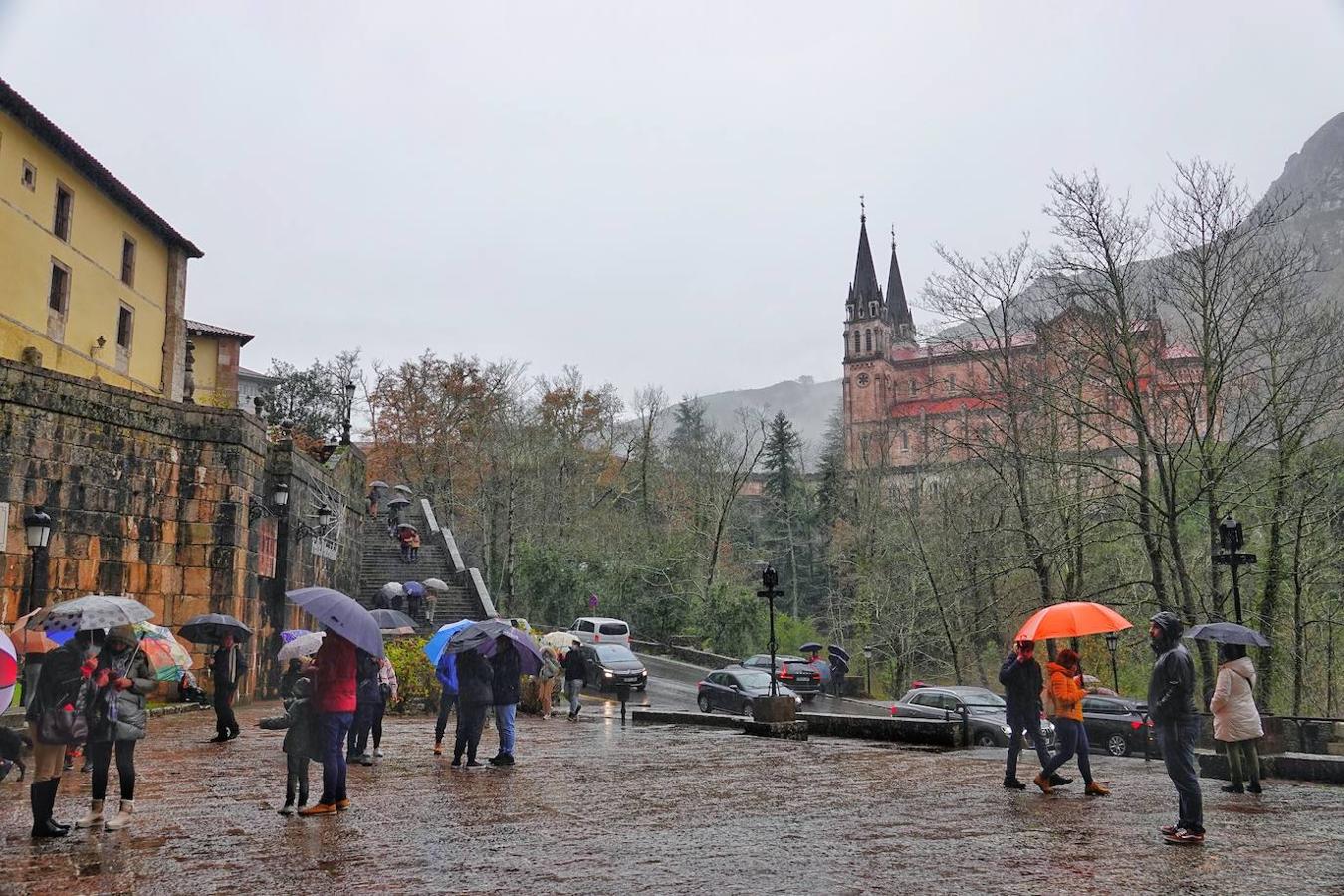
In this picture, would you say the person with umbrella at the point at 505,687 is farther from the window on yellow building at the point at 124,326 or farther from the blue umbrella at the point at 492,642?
the window on yellow building at the point at 124,326

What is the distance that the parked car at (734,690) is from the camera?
2617 cm

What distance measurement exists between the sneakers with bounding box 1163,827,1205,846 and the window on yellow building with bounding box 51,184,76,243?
3105 cm

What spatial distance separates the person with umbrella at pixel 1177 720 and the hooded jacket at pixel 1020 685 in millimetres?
1986

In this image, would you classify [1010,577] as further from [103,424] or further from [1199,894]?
[1199,894]

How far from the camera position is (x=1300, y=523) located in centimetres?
2231

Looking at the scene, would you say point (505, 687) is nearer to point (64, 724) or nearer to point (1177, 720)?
point (64, 724)

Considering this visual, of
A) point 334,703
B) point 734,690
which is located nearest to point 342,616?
point 334,703

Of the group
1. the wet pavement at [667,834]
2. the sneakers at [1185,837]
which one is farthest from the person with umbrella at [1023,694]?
the sneakers at [1185,837]

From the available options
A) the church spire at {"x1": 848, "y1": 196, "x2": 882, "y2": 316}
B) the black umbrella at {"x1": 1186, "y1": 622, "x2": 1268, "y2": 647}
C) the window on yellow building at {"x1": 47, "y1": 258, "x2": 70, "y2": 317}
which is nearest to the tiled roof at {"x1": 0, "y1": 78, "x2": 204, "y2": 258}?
the window on yellow building at {"x1": 47, "y1": 258, "x2": 70, "y2": 317}

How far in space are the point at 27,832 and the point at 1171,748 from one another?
8235 mm

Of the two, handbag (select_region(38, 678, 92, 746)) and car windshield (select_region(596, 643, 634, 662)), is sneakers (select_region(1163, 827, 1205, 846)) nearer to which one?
handbag (select_region(38, 678, 92, 746))

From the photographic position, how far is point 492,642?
453 inches

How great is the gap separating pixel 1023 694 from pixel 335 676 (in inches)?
249

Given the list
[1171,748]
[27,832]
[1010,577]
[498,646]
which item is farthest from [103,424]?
[1010,577]
